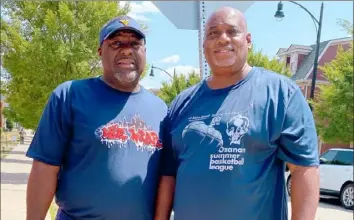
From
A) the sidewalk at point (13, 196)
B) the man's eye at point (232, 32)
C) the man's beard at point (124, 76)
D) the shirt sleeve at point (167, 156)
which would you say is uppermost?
the man's eye at point (232, 32)

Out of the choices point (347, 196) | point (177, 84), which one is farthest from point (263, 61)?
point (347, 196)

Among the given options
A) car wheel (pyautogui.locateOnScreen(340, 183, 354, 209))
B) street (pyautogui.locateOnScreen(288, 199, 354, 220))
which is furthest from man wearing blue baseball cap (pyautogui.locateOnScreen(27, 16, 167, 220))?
car wheel (pyautogui.locateOnScreen(340, 183, 354, 209))

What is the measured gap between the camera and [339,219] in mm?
8273

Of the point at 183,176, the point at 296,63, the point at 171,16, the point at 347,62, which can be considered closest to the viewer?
the point at 183,176

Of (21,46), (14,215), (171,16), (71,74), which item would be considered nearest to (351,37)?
(71,74)

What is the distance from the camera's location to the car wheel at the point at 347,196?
413 inches

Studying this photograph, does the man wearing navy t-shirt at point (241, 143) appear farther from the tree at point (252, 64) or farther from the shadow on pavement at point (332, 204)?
the tree at point (252, 64)

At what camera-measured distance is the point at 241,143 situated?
1918 millimetres

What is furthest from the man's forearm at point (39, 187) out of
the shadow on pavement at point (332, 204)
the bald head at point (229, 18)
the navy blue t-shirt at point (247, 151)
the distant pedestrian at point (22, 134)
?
the distant pedestrian at point (22, 134)

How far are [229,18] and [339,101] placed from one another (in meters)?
11.7

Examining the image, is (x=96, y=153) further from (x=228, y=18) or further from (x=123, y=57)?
(x=228, y=18)

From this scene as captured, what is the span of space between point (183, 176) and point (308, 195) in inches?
22.3

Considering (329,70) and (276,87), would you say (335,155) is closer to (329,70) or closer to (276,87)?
(329,70)

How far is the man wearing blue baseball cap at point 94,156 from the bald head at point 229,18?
1.58 feet
